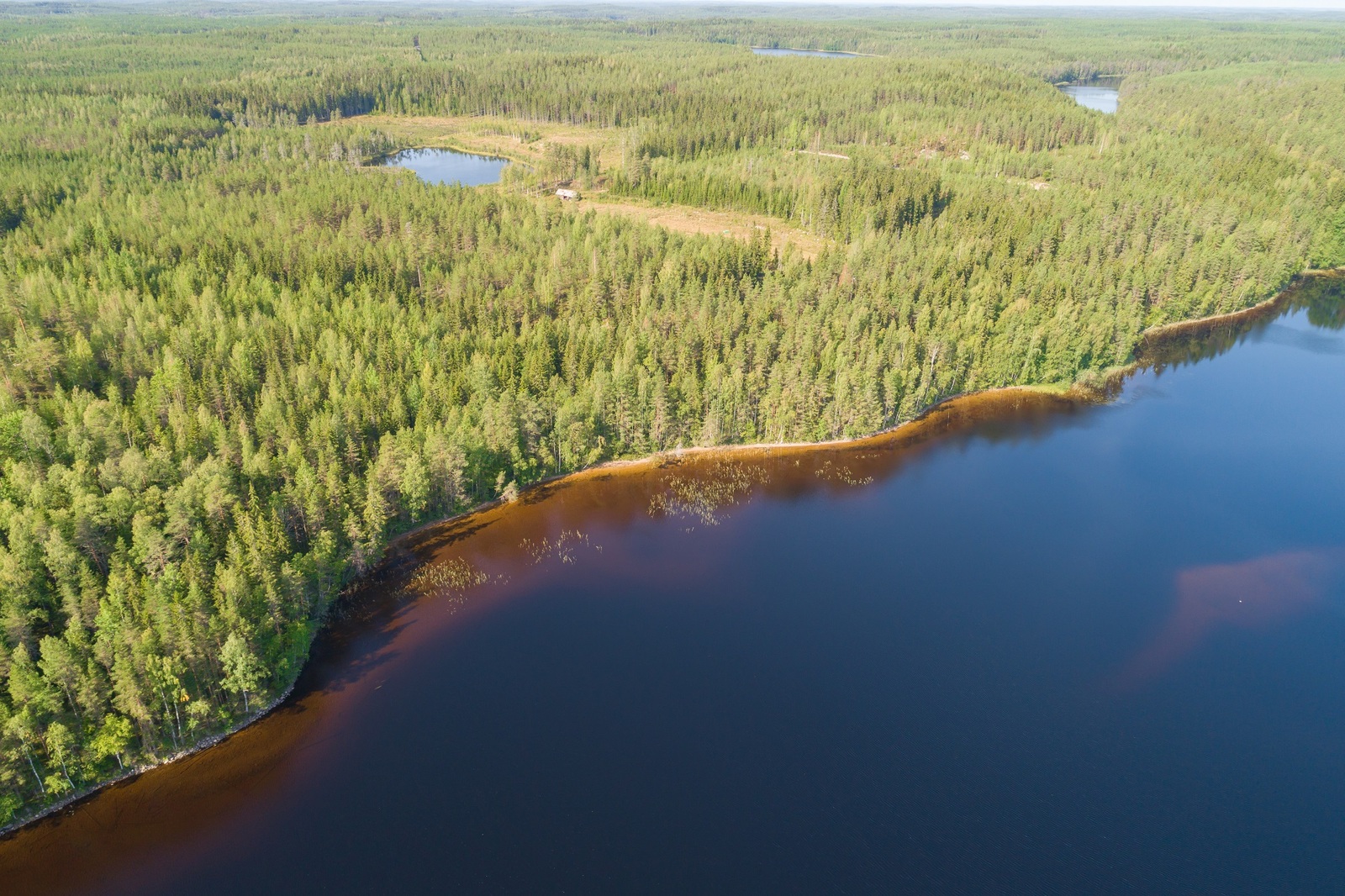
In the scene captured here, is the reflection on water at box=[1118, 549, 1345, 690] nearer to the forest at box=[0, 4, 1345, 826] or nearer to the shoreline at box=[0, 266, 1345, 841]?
the shoreline at box=[0, 266, 1345, 841]

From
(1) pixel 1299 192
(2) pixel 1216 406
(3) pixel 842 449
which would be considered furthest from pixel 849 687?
(1) pixel 1299 192

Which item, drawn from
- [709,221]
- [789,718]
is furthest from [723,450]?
[709,221]

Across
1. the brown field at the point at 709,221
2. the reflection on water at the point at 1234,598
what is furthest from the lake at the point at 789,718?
the brown field at the point at 709,221

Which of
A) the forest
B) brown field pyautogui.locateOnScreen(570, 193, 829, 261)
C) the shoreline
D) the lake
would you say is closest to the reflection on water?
the lake

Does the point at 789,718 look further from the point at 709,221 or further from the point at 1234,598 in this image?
the point at 709,221

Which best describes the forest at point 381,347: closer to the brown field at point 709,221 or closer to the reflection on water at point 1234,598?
the brown field at point 709,221
